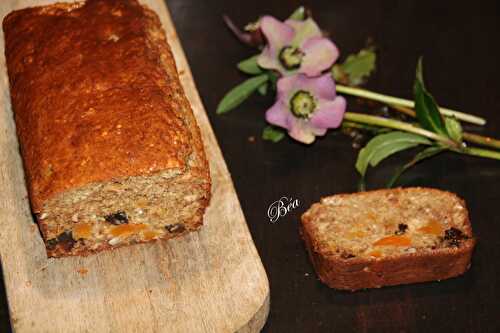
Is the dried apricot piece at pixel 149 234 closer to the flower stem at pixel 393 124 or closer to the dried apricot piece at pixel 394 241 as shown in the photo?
the dried apricot piece at pixel 394 241

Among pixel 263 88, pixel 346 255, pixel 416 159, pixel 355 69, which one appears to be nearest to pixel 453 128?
pixel 416 159

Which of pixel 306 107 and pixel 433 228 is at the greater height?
pixel 306 107

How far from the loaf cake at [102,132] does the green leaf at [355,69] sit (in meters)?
1.25

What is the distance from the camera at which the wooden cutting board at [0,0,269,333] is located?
4.28 metres

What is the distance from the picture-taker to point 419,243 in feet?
14.8

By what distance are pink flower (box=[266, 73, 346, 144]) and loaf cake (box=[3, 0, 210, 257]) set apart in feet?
2.02

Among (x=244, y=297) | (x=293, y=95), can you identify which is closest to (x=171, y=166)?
(x=244, y=297)

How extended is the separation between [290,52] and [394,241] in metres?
1.37

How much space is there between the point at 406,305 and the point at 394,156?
3.49 feet

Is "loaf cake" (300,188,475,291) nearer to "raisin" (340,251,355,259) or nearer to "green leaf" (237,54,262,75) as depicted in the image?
"raisin" (340,251,355,259)

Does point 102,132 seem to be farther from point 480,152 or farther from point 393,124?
point 480,152

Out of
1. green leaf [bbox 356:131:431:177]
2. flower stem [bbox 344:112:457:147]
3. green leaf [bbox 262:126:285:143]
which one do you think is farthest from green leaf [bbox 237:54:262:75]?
green leaf [bbox 356:131:431:177]

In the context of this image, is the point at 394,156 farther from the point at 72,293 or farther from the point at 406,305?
→ the point at 72,293

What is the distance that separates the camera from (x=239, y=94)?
5305mm
